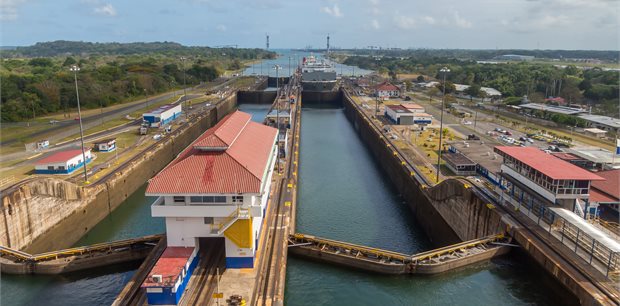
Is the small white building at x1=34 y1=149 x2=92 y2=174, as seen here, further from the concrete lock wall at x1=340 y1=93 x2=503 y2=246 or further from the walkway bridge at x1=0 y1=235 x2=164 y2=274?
the concrete lock wall at x1=340 y1=93 x2=503 y2=246

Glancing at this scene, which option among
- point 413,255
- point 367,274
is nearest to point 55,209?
point 367,274

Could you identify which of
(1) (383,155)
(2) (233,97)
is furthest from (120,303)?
(2) (233,97)

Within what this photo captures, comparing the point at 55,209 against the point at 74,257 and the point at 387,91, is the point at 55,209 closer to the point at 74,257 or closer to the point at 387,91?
the point at 74,257

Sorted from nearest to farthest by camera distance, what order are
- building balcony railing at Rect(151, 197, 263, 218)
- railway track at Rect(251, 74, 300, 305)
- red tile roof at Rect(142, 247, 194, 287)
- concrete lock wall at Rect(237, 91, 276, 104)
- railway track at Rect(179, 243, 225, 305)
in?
red tile roof at Rect(142, 247, 194, 287), railway track at Rect(179, 243, 225, 305), railway track at Rect(251, 74, 300, 305), building balcony railing at Rect(151, 197, 263, 218), concrete lock wall at Rect(237, 91, 276, 104)

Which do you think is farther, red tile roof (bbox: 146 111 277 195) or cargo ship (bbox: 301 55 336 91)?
cargo ship (bbox: 301 55 336 91)

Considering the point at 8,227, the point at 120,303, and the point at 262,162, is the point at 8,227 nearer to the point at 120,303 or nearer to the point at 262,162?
the point at 120,303

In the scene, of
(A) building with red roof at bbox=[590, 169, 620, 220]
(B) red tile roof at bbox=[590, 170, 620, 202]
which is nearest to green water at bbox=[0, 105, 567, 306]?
(A) building with red roof at bbox=[590, 169, 620, 220]

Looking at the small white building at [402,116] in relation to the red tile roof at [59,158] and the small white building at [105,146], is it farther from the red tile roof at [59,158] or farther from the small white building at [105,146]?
the red tile roof at [59,158]
